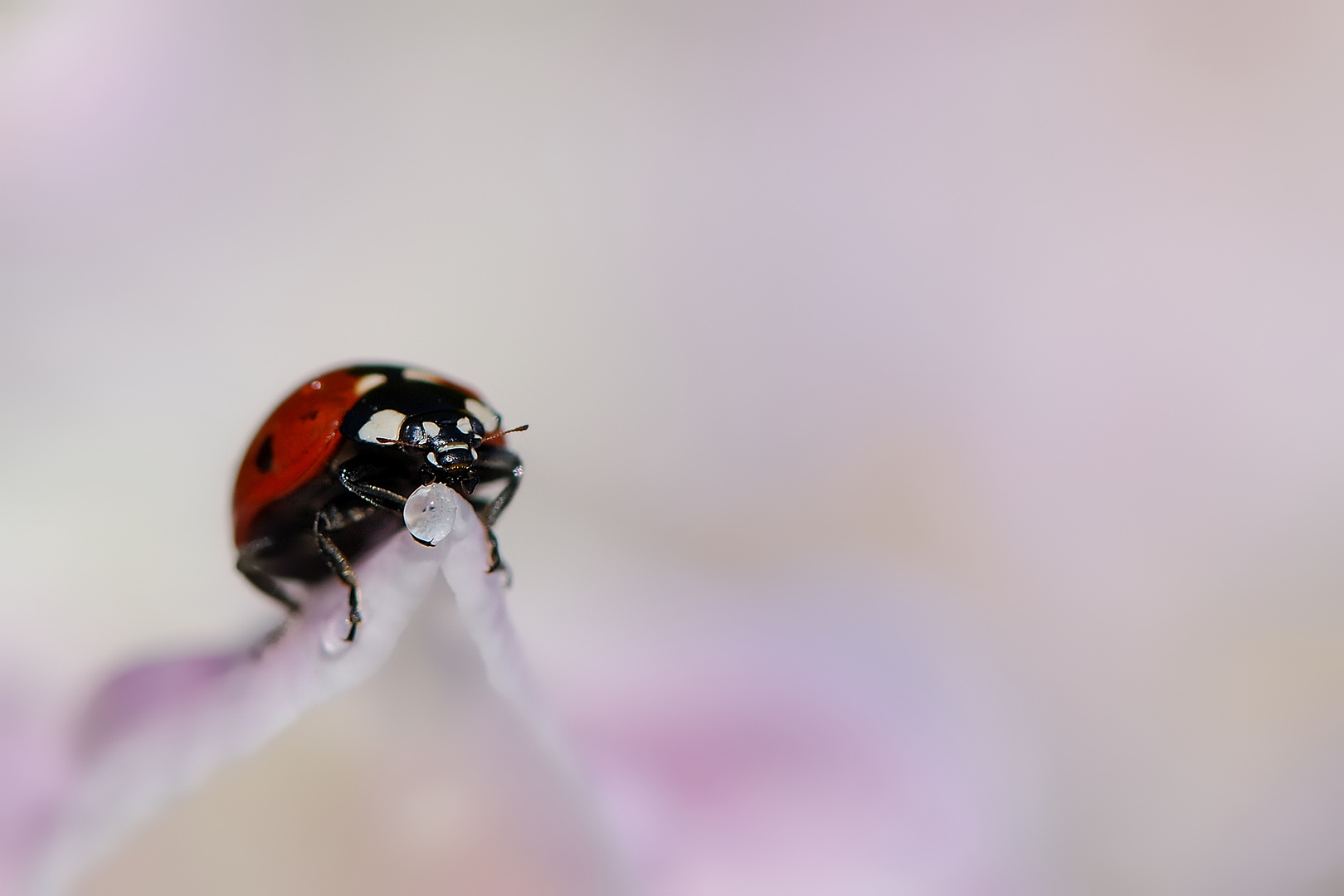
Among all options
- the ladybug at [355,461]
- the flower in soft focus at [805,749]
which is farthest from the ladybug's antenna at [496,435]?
the flower in soft focus at [805,749]

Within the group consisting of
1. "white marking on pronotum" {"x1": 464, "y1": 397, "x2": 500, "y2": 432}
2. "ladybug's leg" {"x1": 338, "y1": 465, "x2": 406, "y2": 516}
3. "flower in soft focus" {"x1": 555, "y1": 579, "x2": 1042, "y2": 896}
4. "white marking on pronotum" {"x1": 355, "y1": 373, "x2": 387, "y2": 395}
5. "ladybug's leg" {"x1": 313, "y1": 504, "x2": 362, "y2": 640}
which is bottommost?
"flower in soft focus" {"x1": 555, "y1": 579, "x2": 1042, "y2": 896}

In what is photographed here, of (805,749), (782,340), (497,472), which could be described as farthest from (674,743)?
(782,340)

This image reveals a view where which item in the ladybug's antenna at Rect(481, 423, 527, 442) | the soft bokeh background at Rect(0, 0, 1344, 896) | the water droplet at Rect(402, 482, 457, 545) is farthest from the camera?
the soft bokeh background at Rect(0, 0, 1344, 896)

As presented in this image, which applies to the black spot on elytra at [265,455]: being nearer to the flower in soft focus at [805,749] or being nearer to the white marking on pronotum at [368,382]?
the white marking on pronotum at [368,382]

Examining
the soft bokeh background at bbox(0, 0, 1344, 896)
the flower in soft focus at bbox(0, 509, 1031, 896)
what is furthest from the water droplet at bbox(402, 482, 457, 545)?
the soft bokeh background at bbox(0, 0, 1344, 896)

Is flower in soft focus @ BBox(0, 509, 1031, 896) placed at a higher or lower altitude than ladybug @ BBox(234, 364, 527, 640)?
lower

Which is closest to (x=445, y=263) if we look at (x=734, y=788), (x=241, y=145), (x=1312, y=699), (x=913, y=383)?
(x=241, y=145)

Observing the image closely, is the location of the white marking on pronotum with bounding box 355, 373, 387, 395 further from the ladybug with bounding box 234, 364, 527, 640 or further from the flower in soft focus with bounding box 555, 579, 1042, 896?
the flower in soft focus with bounding box 555, 579, 1042, 896
